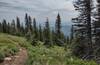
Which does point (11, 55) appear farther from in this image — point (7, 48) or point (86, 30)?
point (86, 30)

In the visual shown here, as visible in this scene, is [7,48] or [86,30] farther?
[86,30]

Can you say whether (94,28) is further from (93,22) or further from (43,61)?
(43,61)

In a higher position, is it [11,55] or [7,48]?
[7,48]

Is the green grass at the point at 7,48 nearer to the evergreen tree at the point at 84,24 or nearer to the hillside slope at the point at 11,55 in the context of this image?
the hillside slope at the point at 11,55

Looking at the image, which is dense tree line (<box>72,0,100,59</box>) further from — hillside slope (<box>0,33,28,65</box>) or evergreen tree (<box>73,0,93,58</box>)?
hillside slope (<box>0,33,28,65</box>)

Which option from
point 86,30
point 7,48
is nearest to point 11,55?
point 7,48

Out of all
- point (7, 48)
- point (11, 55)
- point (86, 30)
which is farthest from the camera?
point (86, 30)

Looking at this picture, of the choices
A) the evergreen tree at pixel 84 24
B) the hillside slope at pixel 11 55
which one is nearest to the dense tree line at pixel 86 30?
the evergreen tree at pixel 84 24

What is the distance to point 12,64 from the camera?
42.6ft

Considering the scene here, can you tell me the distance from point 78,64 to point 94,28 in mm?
20186

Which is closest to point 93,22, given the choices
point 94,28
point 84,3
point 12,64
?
point 94,28

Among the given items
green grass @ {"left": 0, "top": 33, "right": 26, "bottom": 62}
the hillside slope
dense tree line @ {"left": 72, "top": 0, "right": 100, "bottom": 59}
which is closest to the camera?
the hillside slope

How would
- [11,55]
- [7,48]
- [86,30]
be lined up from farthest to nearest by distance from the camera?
[86,30] < [7,48] < [11,55]

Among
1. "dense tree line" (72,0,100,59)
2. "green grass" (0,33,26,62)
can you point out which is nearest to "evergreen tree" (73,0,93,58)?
"dense tree line" (72,0,100,59)
